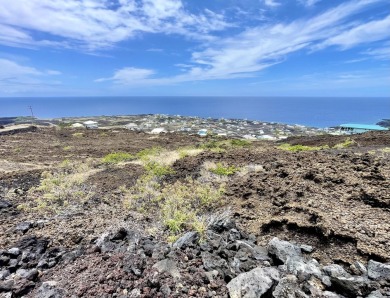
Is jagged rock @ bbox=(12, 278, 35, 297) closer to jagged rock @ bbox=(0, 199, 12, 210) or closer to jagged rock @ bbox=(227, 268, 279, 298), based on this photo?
jagged rock @ bbox=(227, 268, 279, 298)

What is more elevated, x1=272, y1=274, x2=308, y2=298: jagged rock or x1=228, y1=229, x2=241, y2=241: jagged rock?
x1=272, y1=274, x2=308, y2=298: jagged rock

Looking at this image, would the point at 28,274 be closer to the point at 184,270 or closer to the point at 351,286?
the point at 184,270

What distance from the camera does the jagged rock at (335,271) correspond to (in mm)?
4536

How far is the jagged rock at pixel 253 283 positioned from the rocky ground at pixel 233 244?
2 cm

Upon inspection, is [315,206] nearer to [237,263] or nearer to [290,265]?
[290,265]

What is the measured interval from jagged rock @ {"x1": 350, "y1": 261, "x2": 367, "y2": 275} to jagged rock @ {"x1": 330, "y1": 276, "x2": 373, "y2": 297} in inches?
16.6

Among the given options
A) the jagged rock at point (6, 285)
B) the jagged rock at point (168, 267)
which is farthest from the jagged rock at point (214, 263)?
the jagged rock at point (6, 285)

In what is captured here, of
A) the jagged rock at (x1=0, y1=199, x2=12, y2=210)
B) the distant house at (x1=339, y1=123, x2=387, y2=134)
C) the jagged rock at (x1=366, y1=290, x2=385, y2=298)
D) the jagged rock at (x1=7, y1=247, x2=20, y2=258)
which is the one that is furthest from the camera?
the distant house at (x1=339, y1=123, x2=387, y2=134)

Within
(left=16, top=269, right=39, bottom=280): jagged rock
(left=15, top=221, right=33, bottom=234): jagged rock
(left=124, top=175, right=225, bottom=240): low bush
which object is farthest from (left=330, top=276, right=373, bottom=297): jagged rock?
(left=15, top=221, right=33, bottom=234): jagged rock

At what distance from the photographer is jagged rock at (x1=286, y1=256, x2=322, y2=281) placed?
4.50 meters

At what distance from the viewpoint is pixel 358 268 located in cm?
481

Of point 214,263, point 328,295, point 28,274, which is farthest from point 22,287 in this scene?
point 328,295

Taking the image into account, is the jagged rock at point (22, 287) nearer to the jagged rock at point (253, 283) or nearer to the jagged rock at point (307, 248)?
the jagged rock at point (253, 283)

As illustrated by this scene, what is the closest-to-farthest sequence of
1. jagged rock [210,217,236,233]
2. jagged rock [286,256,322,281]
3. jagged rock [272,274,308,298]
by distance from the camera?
1. jagged rock [272,274,308,298]
2. jagged rock [286,256,322,281]
3. jagged rock [210,217,236,233]
